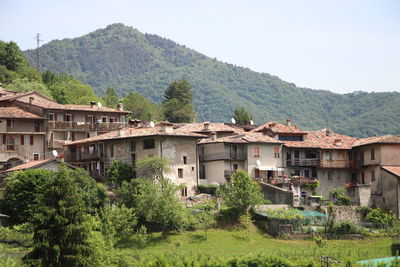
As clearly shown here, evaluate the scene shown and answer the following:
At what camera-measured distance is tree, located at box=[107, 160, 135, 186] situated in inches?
2697

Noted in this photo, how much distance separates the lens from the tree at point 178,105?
126m

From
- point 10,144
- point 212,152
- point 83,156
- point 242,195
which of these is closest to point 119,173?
point 83,156

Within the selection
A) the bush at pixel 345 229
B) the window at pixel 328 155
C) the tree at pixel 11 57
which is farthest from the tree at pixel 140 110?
the bush at pixel 345 229

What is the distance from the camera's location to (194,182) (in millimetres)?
72125

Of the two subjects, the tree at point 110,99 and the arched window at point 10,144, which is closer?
the arched window at point 10,144

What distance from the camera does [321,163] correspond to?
7981 cm

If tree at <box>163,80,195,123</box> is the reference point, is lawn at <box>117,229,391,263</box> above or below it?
below

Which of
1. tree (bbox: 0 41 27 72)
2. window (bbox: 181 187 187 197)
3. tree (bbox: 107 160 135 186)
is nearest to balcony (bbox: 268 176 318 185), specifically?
window (bbox: 181 187 187 197)

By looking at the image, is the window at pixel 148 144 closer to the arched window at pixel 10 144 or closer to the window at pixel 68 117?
the window at pixel 68 117

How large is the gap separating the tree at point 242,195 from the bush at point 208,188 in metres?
5.01

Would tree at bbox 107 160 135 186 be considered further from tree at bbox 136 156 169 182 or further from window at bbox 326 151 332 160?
window at bbox 326 151 332 160

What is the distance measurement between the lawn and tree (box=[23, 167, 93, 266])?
22.5 feet

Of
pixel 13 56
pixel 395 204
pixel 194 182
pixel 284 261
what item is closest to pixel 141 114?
pixel 13 56

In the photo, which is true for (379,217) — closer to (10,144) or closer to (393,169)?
(393,169)
